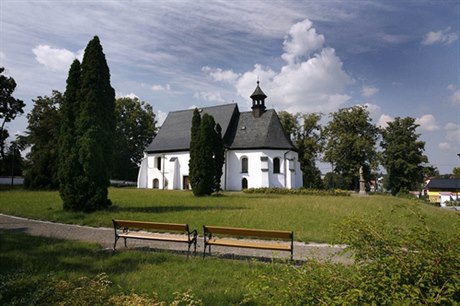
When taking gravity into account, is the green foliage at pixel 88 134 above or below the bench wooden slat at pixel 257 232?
above

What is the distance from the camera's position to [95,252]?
805 centimetres

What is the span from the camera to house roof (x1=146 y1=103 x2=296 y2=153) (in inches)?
1619

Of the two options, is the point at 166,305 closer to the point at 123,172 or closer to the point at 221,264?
the point at 221,264

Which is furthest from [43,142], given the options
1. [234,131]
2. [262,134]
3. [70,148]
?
[70,148]

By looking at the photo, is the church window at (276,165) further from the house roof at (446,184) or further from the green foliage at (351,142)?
the house roof at (446,184)

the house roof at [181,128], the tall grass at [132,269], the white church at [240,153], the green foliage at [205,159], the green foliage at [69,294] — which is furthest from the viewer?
the house roof at [181,128]

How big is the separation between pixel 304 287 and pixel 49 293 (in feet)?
12.8

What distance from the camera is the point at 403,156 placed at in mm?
45531

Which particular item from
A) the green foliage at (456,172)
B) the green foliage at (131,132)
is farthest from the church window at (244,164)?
the green foliage at (456,172)

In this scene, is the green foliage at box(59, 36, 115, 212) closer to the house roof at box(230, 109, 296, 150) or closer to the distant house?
the house roof at box(230, 109, 296, 150)

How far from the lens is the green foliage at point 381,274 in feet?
8.01

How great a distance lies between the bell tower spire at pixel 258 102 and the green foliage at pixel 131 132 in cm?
2292

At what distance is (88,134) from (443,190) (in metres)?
81.1

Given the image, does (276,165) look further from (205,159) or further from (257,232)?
(257,232)
